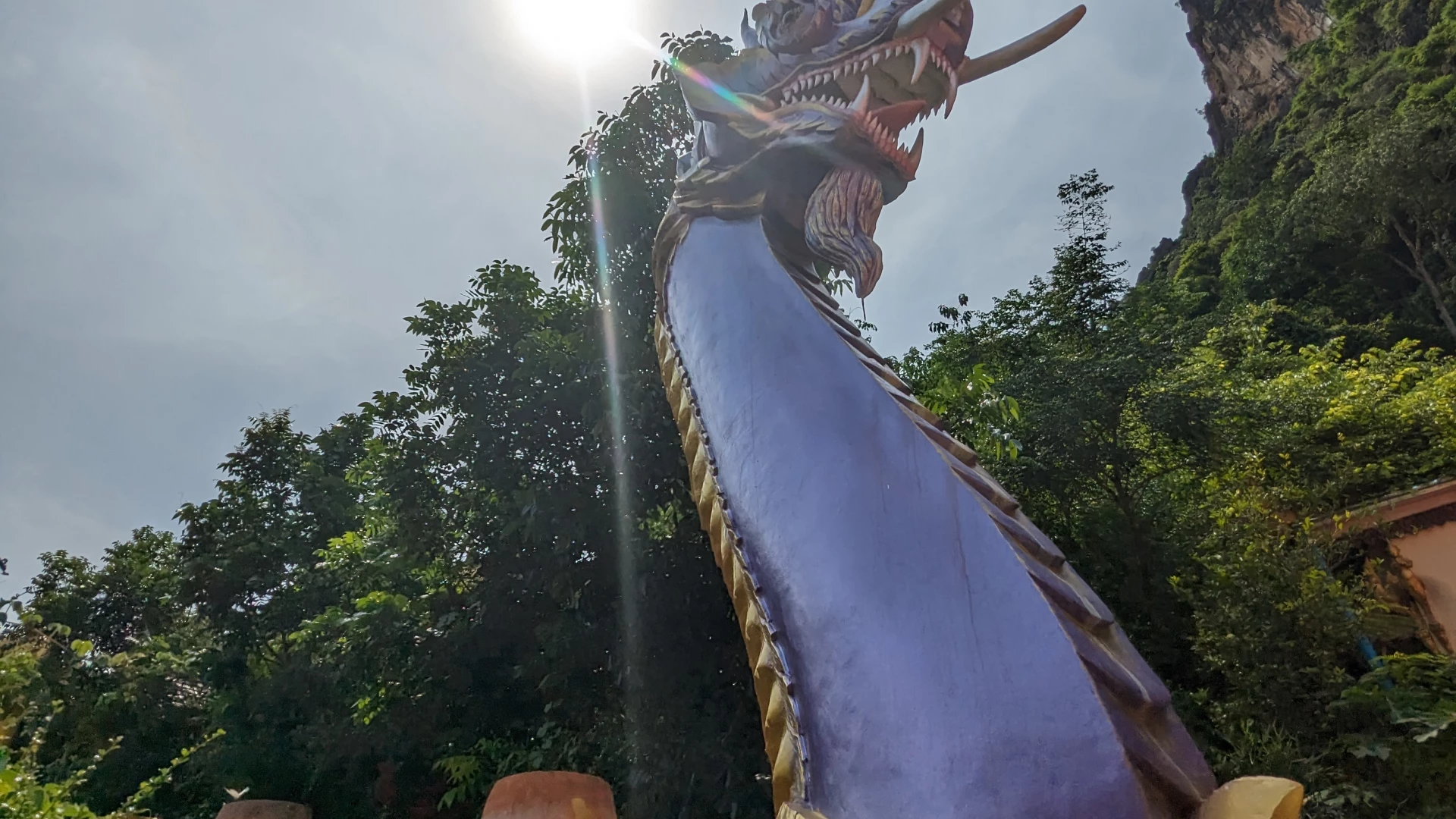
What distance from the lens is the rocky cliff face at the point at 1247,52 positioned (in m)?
23.8

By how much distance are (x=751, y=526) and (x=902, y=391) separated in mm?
316

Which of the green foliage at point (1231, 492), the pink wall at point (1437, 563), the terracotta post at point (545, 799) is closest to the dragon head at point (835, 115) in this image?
the terracotta post at point (545, 799)

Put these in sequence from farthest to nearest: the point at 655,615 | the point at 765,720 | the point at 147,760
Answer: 1. the point at 147,760
2. the point at 655,615
3. the point at 765,720

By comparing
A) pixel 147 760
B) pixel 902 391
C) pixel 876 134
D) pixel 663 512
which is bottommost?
pixel 147 760

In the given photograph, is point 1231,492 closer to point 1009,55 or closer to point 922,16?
point 1009,55

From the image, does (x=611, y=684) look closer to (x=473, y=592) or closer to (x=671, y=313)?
(x=473, y=592)

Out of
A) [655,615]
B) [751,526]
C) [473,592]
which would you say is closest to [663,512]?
[655,615]

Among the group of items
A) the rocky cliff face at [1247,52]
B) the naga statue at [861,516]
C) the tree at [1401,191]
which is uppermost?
the rocky cliff face at [1247,52]

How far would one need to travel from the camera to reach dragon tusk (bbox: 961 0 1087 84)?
5.50ft

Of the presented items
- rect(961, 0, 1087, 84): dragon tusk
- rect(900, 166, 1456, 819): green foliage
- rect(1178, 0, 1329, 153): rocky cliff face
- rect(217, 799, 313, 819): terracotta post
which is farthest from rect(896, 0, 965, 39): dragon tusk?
rect(1178, 0, 1329, 153): rocky cliff face

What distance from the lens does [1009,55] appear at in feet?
5.68

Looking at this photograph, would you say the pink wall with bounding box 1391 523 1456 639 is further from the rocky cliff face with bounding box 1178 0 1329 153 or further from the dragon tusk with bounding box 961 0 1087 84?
the rocky cliff face with bounding box 1178 0 1329 153

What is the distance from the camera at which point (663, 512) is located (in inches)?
140

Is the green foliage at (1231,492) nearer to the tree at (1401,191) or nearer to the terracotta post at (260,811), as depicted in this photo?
the terracotta post at (260,811)
